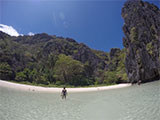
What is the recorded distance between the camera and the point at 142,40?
133ft

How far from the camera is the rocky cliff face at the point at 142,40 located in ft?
122

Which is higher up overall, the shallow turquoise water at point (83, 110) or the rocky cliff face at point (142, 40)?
the rocky cliff face at point (142, 40)

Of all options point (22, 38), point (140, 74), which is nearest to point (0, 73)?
point (140, 74)

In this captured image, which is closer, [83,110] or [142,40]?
[83,110]

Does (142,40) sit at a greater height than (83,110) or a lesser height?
greater

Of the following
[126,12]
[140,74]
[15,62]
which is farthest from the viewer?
[15,62]

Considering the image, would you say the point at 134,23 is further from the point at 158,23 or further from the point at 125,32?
the point at 158,23

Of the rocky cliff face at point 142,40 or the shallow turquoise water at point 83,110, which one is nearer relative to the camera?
the shallow turquoise water at point 83,110

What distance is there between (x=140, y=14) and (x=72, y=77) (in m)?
44.2

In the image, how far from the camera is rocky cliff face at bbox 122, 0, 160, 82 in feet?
122

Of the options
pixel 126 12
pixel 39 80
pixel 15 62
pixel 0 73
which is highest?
pixel 126 12

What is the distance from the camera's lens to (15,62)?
61594mm

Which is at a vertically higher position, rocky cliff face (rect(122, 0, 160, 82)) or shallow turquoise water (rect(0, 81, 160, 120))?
rocky cliff face (rect(122, 0, 160, 82))

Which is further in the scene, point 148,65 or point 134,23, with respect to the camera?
point 134,23
